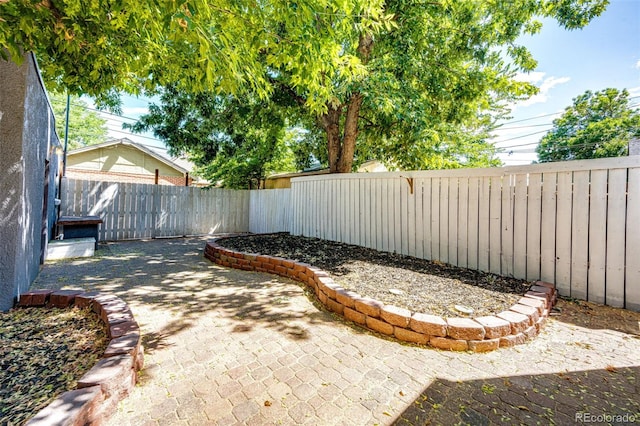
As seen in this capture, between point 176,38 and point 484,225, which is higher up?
point 176,38

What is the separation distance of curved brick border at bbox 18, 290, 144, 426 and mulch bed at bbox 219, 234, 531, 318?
2090mm

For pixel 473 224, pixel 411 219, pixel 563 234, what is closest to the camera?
pixel 563 234

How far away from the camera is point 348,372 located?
6.29 ft

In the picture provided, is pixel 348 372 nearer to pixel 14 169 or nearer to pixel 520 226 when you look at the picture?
pixel 520 226

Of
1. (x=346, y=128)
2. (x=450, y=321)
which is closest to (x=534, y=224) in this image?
(x=450, y=321)

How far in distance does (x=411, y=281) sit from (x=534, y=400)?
1783 mm

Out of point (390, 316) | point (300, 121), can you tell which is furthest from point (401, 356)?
point (300, 121)

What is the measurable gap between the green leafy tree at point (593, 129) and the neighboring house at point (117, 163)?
27.8m

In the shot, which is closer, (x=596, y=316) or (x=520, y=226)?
(x=596, y=316)

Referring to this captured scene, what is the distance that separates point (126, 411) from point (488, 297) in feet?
10.7

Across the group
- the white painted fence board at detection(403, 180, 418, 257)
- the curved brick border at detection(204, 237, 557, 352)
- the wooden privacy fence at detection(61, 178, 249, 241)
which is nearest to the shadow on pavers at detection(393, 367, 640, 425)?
the curved brick border at detection(204, 237, 557, 352)

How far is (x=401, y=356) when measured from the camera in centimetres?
214

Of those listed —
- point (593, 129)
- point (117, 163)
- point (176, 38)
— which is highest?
point (593, 129)

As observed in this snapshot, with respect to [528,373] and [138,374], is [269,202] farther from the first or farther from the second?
[528,373]
